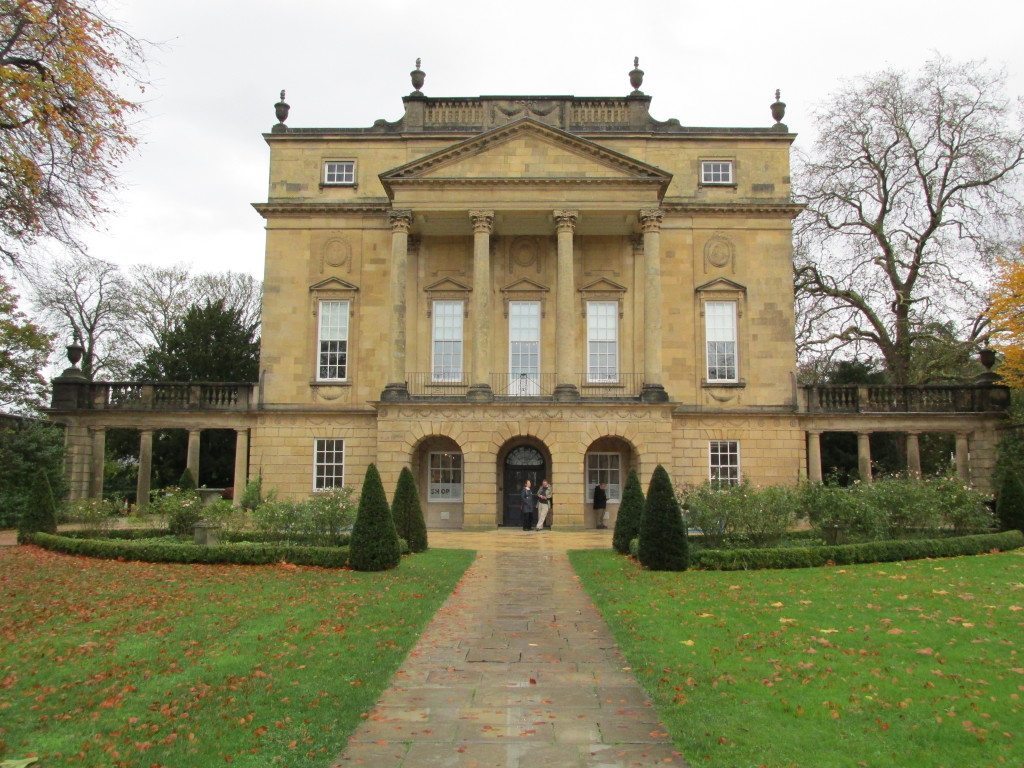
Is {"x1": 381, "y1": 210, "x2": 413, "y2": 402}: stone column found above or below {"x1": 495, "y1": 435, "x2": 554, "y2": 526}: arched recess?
above

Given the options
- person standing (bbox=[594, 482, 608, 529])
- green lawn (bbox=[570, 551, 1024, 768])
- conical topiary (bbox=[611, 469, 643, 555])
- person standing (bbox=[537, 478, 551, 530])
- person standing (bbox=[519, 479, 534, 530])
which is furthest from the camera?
person standing (bbox=[594, 482, 608, 529])

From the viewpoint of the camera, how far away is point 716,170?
3291 centimetres

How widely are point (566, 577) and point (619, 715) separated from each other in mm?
9475

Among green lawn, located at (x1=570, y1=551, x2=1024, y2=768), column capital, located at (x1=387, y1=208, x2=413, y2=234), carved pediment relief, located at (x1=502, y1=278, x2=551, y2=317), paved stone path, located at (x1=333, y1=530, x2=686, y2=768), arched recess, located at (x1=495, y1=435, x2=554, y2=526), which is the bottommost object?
paved stone path, located at (x1=333, y1=530, x2=686, y2=768)

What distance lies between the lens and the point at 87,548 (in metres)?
19.0

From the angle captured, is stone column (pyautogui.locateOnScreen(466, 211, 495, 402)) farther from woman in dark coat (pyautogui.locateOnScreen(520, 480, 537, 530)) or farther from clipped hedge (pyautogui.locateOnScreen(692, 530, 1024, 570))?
clipped hedge (pyautogui.locateOnScreen(692, 530, 1024, 570))

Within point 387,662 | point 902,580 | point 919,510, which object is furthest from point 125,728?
point 919,510

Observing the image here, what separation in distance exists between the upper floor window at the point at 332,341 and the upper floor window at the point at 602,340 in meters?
9.28

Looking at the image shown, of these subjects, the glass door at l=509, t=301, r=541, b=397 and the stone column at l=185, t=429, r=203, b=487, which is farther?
the stone column at l=185, t=429, r=203, b=487

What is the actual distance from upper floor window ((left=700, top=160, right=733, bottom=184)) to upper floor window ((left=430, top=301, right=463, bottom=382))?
35.5 ft

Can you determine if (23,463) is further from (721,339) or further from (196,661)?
(721,339)

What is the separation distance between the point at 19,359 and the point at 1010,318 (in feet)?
129

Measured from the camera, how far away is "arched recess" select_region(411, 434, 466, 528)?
30.9 m

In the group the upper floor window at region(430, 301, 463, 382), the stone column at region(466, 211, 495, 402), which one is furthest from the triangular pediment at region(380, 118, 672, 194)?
the upper floor window at region(430, 301, 463, 382)
